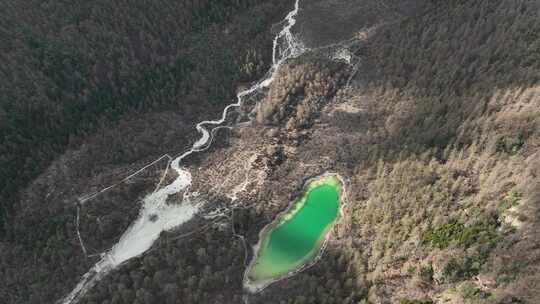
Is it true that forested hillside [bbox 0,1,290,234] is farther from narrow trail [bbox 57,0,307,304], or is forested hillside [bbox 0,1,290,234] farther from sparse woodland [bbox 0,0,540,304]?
narrow trail [bbox 57,0,307,304]

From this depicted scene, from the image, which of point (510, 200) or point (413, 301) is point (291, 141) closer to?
point (413, 301)

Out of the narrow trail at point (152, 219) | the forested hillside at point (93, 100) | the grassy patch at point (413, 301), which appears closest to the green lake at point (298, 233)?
the narrow trail at point (152, 219)

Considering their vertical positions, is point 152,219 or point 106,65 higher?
point 106,65

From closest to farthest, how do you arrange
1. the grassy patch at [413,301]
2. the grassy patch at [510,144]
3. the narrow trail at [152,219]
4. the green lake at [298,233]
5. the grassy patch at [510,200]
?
1. the grassy patch at [413,301]
2. the grassy patch at [510,200]
3. the grassy patch at [510,144]
4. the green lake at [298,233]
5. the narrow trail at [152,219]

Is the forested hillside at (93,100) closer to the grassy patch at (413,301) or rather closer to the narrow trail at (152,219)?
the narrow trail at (152,219)

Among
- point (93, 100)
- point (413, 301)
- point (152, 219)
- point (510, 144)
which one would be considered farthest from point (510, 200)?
point (93, 100)
